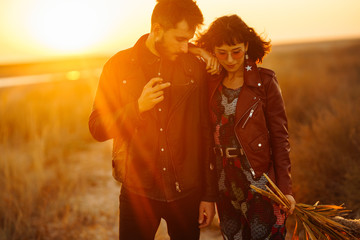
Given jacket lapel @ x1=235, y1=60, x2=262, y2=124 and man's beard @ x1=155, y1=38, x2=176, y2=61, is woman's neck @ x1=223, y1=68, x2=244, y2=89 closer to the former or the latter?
jacket lapel @ x1=235, y1=60, x2=262, y2=124

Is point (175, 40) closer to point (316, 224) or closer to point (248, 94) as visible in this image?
point (248, 94)

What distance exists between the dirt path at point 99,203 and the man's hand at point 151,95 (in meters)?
2.78

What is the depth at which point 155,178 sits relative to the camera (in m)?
2.18

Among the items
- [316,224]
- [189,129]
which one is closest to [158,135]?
[189,129]

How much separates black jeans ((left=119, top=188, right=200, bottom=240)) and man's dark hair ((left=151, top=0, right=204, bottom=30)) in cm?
110

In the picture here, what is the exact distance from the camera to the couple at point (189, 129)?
83.9 inches

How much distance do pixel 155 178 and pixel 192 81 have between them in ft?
2.18

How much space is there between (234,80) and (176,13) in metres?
0.61

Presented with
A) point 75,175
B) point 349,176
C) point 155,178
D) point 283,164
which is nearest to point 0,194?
point 75,175

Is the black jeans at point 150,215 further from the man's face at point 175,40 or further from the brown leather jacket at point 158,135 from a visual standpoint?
the man's face at point 175,40

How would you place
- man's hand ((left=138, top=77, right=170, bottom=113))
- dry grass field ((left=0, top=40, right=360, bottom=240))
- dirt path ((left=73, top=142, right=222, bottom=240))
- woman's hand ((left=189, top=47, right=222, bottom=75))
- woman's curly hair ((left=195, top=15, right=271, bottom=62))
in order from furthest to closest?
1. dirt path ((left=73, top=142, right=222, bottom=240))
2. dry grass field ((left=0, top=40, right=360, bottom=240))
3. woman's curly hair ((left=195, top=15, right=271, bottom=62))
4. woman's hand ((left=189, top=47, right=222, bottom=75))
5. man's hand ((left=138, top=77, right=170, bottom=113))

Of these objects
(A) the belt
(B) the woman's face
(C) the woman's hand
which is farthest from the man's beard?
(A) the belt

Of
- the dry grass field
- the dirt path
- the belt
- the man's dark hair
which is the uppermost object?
the man's dark hair

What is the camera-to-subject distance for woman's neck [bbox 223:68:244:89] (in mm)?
2338
